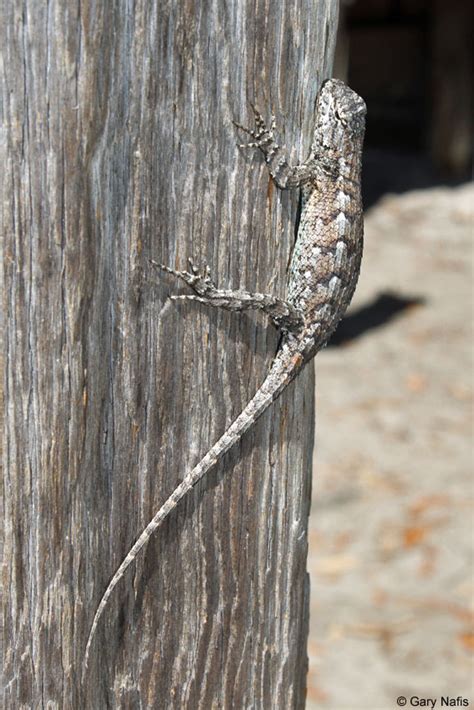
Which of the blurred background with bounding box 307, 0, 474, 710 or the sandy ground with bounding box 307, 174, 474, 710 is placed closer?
the sandy ground with bounding box 307, 174, 474, 710

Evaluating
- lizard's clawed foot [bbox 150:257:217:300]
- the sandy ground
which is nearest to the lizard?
lizard's clawed foot [bbox 150:257:217:300]

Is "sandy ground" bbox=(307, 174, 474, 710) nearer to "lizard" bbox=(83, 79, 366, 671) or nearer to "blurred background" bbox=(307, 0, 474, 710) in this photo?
"blurred background" bbox=(307, 0, 474, 710)

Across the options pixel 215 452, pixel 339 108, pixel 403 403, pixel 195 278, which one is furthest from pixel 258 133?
pixel 403 403

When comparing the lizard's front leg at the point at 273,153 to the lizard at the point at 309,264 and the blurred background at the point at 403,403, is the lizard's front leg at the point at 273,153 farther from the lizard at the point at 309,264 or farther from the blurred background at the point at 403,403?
the blurred background at the point at 403,403

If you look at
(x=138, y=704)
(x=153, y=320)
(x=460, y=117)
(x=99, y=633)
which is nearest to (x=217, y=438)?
(x=153, y=320)

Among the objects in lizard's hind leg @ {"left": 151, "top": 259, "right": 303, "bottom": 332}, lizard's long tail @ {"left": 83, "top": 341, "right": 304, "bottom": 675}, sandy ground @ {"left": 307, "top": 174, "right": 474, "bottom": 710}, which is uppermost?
lizard's hind leg @ {"left": 151, "top": 259, "right": 303, "bottom": 332}

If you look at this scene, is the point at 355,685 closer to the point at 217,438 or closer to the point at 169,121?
the point at 217,438
